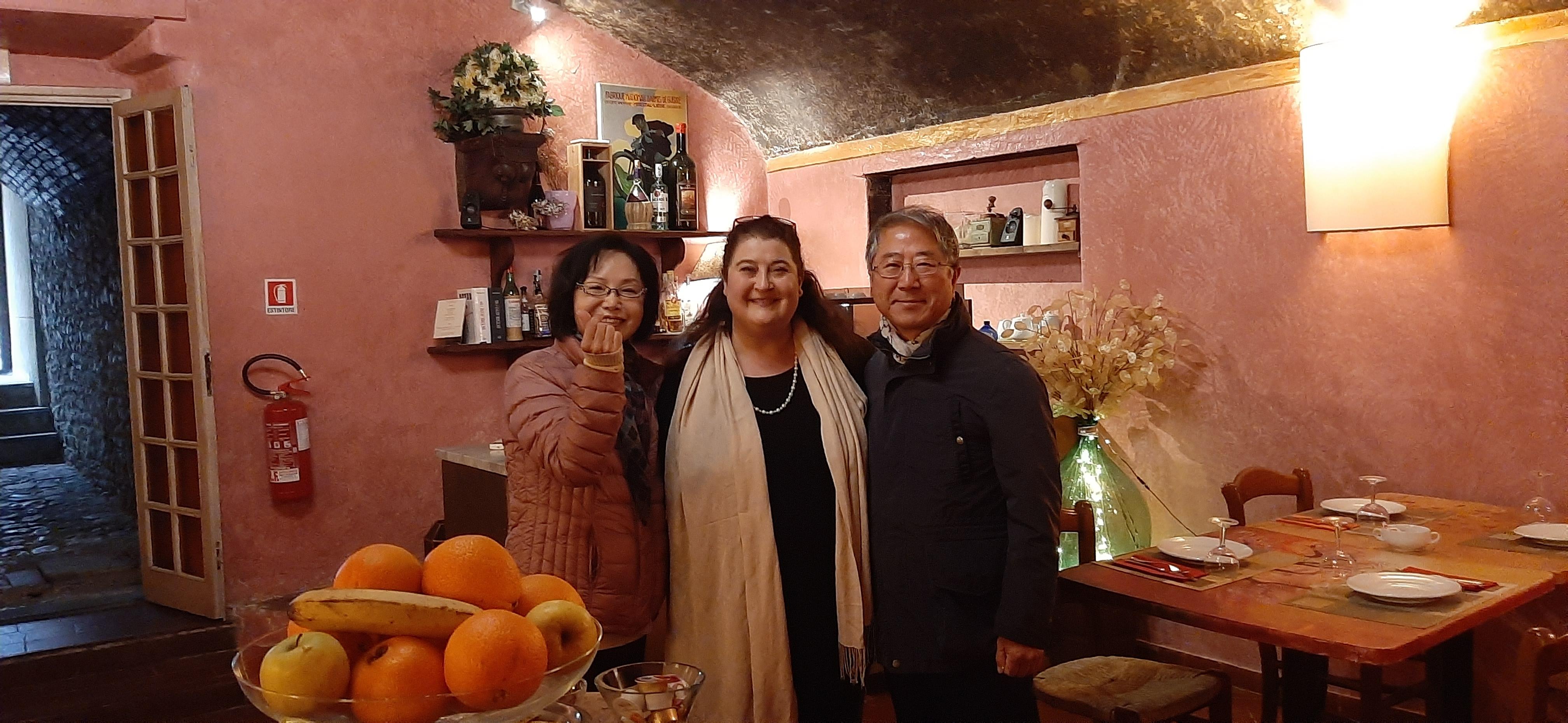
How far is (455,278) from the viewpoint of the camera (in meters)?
4.98

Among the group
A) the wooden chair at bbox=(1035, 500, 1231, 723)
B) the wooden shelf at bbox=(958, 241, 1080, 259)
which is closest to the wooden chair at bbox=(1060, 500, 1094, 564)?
the wooden chair at bbox=(1035, 500, 1231, 723)

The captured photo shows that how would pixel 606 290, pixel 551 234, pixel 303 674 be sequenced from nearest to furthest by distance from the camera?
1. pixel 303 674
2. pixel 606 290
3. pixel 551 234

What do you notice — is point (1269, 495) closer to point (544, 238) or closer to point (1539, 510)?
point (1539, 510)

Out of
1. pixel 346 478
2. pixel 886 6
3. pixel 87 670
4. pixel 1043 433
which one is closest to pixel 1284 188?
pixel 886 6

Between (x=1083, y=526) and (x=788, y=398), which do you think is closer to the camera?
(x=788, y=398)

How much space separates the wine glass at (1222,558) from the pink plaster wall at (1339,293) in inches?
40.4

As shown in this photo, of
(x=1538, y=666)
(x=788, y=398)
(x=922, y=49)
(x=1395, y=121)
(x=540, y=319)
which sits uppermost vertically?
(x=922, y=49)

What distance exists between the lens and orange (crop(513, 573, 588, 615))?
1196 millimetres

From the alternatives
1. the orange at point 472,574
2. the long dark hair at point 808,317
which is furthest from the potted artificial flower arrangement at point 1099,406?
the orange at point 472,574

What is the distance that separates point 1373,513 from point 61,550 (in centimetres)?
599

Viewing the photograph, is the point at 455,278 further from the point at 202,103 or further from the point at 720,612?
the point at 720,612

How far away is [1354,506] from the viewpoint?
9.96 feet

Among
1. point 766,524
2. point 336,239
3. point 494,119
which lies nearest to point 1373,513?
point 766,524

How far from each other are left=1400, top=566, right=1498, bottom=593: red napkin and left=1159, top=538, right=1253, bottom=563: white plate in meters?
0.32
